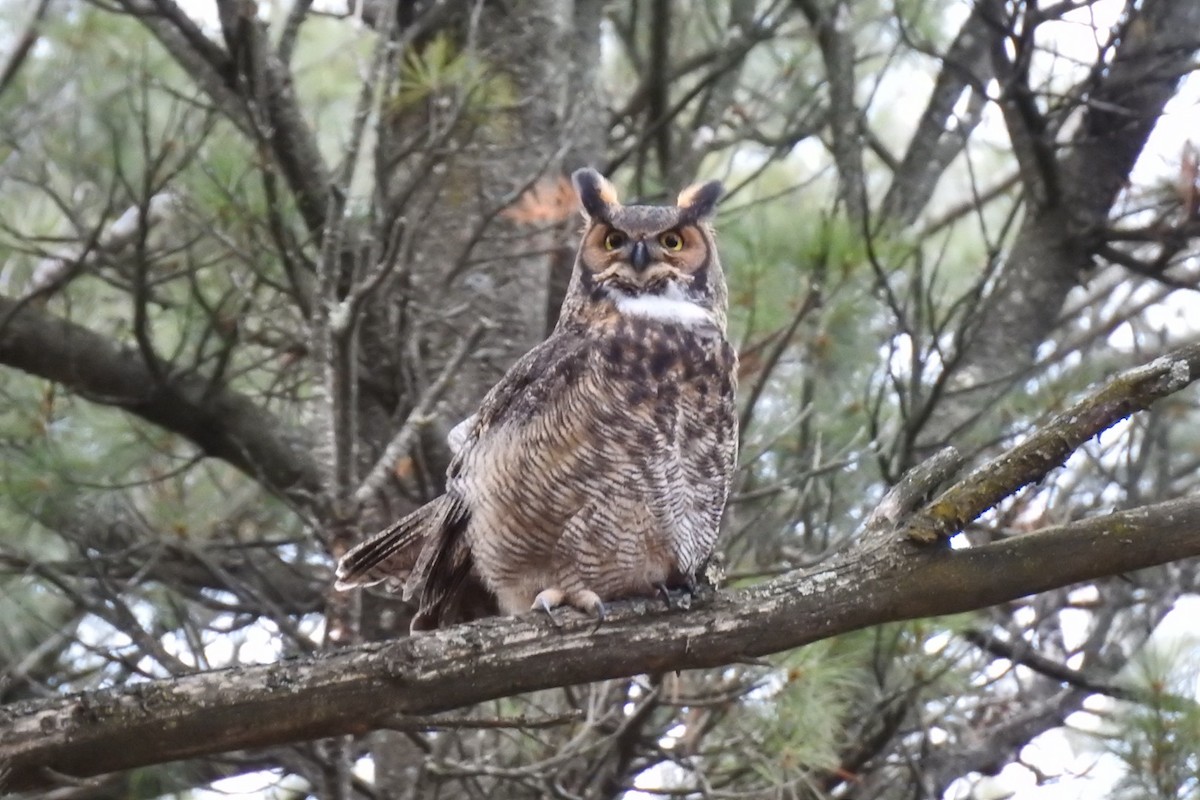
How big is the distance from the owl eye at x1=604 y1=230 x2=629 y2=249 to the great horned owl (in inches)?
1.0

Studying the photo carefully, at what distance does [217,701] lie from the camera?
1844mm

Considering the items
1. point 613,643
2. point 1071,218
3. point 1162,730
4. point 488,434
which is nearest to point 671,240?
point 488,434

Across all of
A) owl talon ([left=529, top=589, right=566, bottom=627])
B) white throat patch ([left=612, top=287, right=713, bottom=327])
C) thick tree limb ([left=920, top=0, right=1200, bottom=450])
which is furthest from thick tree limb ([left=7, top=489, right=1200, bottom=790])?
thick tree limb ([left=920, top=0, right=1200, bottom=450])

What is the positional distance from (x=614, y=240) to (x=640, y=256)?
94 millimetres

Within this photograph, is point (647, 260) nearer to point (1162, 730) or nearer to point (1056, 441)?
point (1056, 441)

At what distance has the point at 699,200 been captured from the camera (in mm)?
2781

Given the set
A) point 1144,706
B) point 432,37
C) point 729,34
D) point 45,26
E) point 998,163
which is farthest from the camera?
point 998,163

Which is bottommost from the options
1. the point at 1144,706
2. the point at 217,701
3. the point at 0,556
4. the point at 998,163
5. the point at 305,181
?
the point at 217,701

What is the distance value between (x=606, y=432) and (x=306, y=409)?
1850 millimetres

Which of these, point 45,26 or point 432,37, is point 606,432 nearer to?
point 432,37

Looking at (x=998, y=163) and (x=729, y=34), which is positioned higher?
(x=998, y=163)

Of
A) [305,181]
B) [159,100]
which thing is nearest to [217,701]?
[305,181]

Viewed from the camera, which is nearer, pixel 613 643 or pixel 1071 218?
pixel 613 643

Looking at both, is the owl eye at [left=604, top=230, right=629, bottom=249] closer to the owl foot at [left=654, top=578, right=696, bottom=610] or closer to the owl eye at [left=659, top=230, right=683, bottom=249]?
the owl eye at [left=659, top=230, right=683, bottom=249]
